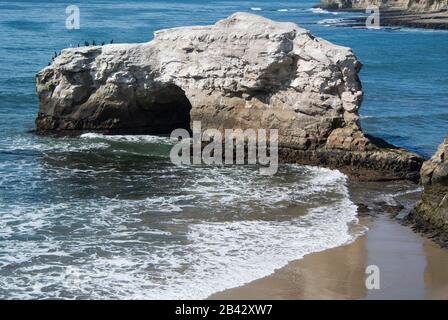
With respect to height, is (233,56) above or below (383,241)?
above

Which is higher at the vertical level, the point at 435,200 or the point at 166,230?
the point at 435,200

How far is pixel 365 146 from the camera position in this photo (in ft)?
81.3

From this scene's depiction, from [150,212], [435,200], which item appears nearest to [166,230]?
[150,212]

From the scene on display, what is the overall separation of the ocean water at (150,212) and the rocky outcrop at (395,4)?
2218 inches

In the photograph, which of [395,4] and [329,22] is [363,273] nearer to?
[329,22]

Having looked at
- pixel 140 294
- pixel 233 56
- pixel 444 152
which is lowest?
pixel 140 294

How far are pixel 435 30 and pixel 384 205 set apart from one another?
188ft

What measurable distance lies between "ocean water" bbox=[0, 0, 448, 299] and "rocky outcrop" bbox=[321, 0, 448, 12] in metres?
56.3

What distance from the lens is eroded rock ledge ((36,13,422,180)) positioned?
25172 millimetres

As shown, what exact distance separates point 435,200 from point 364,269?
377 centimetres

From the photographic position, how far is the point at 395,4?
103 metres

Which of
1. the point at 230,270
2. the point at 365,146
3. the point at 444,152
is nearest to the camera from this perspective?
the point at 230,270
